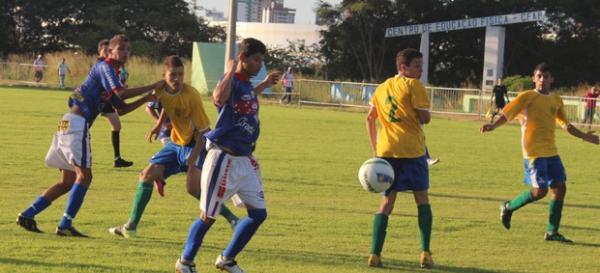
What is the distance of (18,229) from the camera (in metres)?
9.63

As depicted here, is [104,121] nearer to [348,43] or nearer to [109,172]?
[109,172]

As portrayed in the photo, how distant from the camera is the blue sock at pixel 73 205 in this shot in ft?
30.5

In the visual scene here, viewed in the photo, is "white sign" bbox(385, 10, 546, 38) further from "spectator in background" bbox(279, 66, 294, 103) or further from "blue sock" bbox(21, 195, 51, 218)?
"blue sock" bbox(21, 195, 51, 218)

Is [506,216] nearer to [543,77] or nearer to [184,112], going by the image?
[543,77]

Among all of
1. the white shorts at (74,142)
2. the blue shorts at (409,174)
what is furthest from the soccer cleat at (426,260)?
the white shorts at (74,142)

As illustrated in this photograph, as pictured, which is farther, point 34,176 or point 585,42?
point 585,42

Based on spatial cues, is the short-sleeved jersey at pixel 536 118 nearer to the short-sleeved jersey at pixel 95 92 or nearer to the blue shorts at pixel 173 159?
the blue shorts at pixel 173 159

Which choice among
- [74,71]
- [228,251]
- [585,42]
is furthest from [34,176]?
[585,42]

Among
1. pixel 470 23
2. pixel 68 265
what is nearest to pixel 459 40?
pixel 470 23

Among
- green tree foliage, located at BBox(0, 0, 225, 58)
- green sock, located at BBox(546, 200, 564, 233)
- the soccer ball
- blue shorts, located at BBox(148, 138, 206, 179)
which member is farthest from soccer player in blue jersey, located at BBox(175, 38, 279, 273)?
green tree foliage, located at BBox(0, 0, 225, 58)

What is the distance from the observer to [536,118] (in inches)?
419

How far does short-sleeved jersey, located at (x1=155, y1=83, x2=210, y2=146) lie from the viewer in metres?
9.27

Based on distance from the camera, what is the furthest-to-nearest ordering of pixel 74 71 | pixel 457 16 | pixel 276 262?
1. pixel 457 16
2. pixel 74 71
3. pixel 276 262

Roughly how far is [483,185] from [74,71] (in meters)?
43.0
